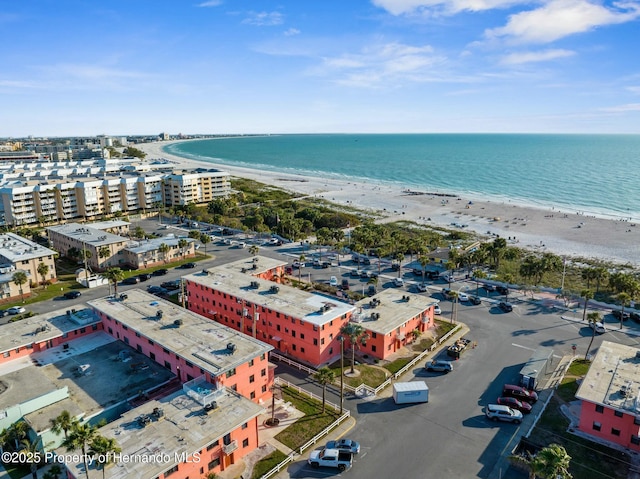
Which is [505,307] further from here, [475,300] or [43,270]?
[43,270]

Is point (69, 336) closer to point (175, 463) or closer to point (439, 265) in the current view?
point (175, 463)

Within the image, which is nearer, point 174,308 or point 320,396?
point 320,396

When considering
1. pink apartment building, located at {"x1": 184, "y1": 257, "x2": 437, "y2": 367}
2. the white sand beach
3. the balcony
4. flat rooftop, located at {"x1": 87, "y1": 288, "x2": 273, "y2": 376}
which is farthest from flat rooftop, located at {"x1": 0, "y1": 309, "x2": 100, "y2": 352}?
the white sand beach

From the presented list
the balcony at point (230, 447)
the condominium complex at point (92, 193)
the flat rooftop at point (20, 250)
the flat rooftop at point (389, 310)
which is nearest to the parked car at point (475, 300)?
the flat rooftop at point (389, 310)

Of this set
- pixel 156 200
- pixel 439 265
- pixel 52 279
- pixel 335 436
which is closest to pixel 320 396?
pixel 335 436

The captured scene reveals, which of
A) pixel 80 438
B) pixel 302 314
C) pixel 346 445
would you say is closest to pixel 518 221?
pixel 302 314

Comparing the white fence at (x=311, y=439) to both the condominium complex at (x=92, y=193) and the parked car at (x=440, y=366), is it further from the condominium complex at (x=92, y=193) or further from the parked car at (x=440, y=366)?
the condominium complex at (x=92, y=193)

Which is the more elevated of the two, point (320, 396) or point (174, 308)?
point (174, 308)
